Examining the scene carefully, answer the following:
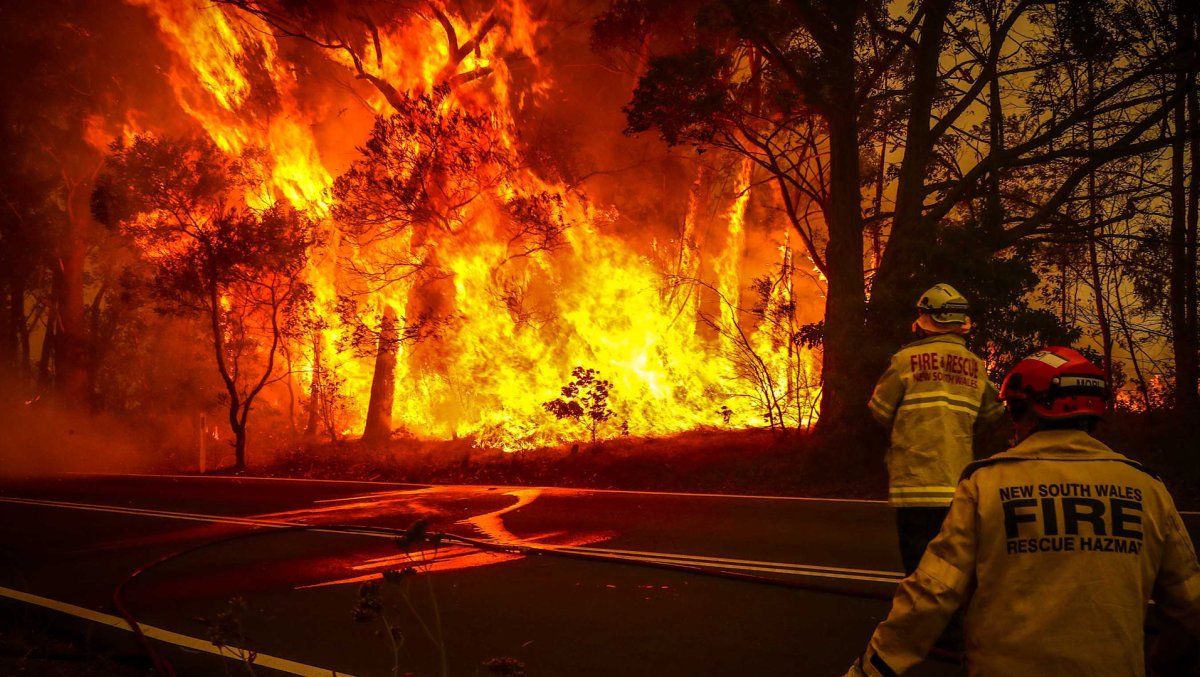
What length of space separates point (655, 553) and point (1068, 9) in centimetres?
1175

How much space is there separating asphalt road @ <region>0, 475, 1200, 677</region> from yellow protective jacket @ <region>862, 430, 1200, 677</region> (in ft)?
5.88

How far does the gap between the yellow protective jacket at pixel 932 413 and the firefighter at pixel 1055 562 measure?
2.21 metres

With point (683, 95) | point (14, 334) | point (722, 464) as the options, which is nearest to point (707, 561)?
point (722, 464)

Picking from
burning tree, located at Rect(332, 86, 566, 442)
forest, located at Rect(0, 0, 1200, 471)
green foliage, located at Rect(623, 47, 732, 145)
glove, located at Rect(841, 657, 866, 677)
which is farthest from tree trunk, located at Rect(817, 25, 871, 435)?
glove, located at Rect(841, 657, 866, 677)

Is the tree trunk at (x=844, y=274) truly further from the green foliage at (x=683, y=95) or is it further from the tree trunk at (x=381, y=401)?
the tree trunk at (x=381, y=401)

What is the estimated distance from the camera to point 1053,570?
8.25 feet

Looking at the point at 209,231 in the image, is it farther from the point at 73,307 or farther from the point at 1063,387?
the point at 1063,387

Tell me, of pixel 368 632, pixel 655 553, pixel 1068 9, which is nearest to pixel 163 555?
pixel 368 632

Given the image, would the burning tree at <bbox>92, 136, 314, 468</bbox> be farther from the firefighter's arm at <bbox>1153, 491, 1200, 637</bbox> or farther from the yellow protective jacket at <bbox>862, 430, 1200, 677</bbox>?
the firefighter's arm at <bbox>1153, 491, 1200, 637</bbox>

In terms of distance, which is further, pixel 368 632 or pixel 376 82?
pixel 376 82

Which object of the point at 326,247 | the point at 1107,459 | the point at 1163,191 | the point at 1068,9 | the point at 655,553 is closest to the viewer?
the point at 1107,459

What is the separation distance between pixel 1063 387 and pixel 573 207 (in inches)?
846

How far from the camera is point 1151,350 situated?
17.2 meters

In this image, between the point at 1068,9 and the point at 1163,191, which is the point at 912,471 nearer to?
the point at 1068,9
